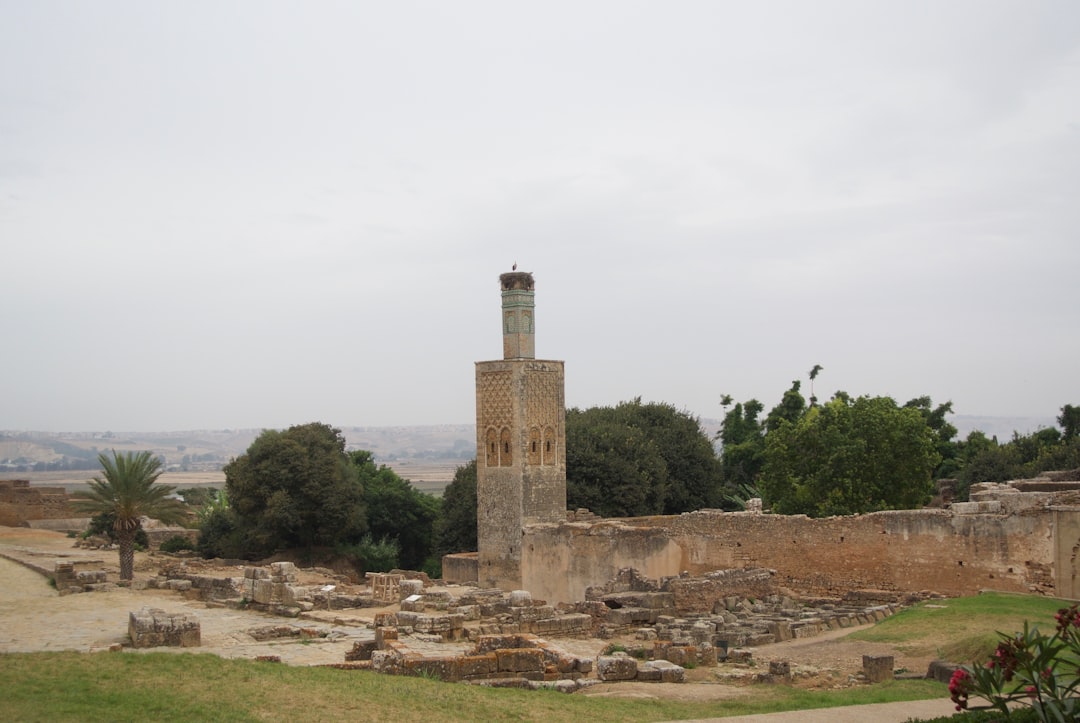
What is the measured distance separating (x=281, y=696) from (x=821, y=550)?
1546 centimetres

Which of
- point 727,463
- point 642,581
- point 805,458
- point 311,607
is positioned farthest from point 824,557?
point 727,463

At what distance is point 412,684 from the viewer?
1261cm

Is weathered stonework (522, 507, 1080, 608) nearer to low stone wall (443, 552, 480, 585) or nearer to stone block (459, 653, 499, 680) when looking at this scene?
low stone wall (443, 552, 480, 585)

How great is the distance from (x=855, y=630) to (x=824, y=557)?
4883 millimetres

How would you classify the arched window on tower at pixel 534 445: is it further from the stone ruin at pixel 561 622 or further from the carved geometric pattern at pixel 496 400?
the stone ruin at pixel 561 622

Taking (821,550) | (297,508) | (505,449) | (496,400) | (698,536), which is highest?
(496,400)

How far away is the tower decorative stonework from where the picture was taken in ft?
103

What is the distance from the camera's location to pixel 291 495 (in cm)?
4091

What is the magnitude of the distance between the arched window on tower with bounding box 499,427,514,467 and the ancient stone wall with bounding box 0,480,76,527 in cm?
2531

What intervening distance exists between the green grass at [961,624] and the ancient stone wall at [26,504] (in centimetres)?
3972

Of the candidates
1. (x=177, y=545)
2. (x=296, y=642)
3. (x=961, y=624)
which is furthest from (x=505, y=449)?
(x=177, y=545)

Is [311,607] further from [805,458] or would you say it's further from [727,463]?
[727,463]

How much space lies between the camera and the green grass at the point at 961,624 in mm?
14656

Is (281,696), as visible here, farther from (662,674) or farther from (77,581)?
(77,581)
